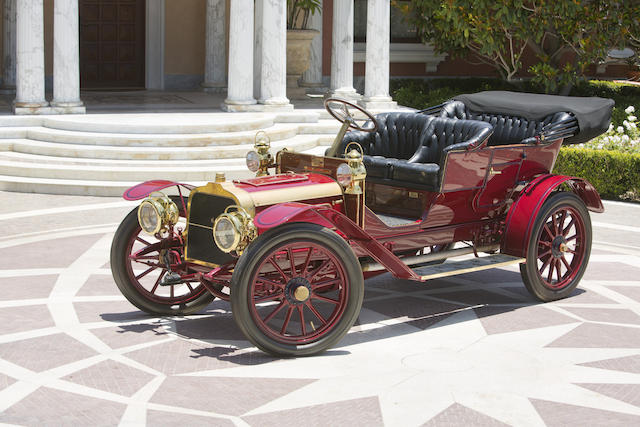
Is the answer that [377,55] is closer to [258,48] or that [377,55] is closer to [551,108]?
[258,48]

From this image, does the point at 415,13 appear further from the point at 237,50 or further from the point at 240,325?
the point at 240,325

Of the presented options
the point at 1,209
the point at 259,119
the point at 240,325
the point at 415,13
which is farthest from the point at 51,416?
the point at 415,13

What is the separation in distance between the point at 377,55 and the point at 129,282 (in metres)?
11.5

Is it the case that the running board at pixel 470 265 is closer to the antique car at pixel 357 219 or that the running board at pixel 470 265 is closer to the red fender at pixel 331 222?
the antique car at pixel 357 219

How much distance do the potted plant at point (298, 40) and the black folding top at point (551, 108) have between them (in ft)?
34.8

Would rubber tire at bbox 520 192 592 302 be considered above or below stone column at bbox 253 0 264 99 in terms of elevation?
below

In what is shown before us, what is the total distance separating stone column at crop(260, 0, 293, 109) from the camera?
607 inches

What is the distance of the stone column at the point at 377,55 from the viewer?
56.3ft

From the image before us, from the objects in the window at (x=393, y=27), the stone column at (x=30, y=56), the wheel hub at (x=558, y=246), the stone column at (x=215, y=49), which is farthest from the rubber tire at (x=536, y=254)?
the window at (x=393, y=27)

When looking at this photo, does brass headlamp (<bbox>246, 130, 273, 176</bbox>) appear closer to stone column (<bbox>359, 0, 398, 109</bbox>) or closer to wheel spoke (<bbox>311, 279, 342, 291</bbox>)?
wheel spoke (<bbox>311, 279, 342, 291</bbox>)

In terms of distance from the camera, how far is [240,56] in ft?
50.2

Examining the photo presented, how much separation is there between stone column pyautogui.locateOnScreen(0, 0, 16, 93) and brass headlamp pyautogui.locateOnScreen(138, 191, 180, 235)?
43.2 feet

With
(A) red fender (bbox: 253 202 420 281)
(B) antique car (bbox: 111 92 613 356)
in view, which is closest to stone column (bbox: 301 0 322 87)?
(B) antique car (bbox: 111 92 613 356)

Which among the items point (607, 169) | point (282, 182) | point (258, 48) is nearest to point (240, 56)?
point (258, 48)
